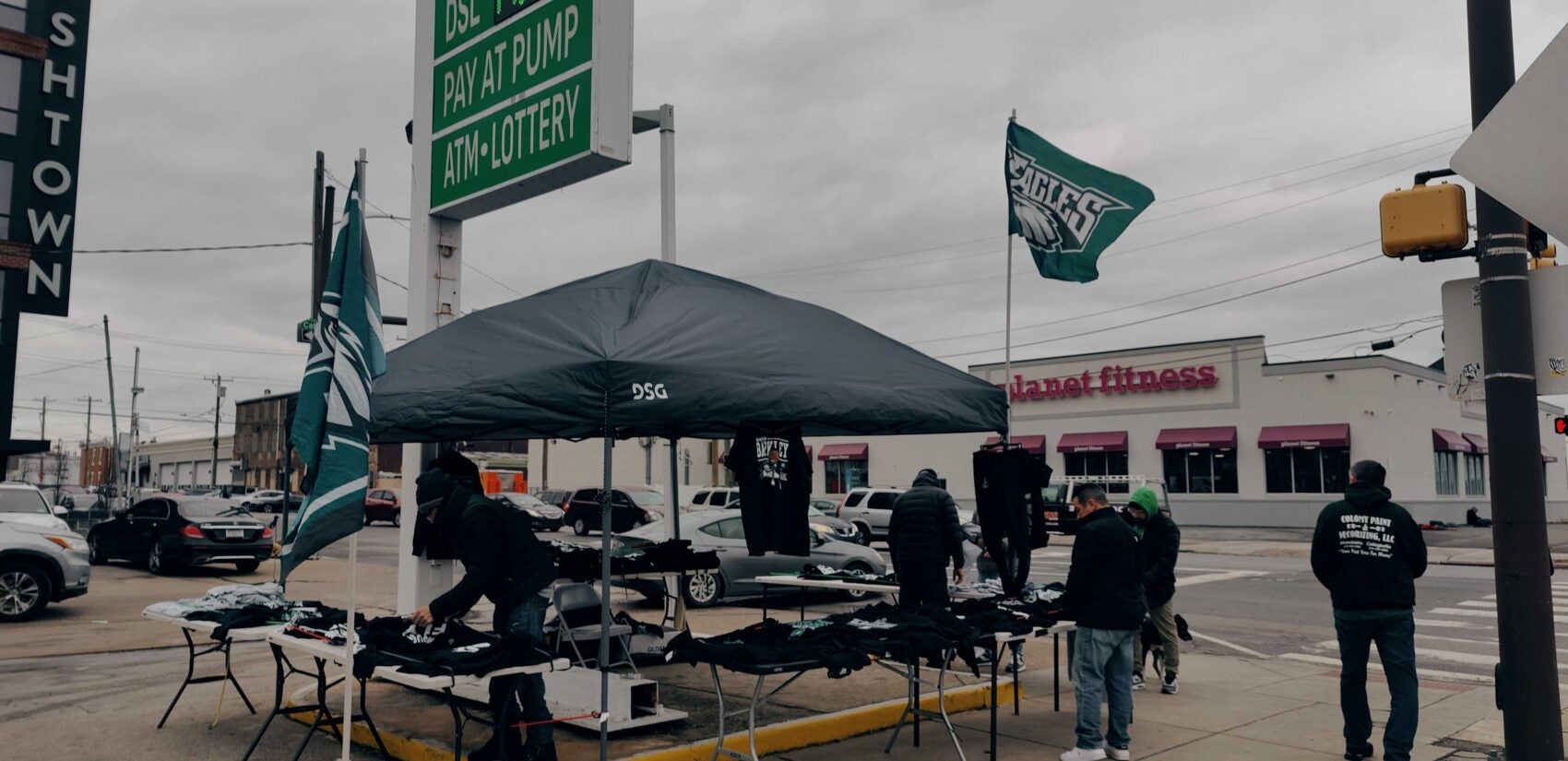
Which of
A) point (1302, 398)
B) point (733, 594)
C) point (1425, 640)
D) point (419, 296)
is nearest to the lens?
point (419, 296)

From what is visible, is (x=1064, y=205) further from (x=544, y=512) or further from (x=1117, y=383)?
(x=1117, y=383)

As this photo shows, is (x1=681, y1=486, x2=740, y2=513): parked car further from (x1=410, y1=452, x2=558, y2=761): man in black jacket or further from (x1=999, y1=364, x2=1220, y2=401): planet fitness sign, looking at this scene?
(x1=410, y1=452, x2=558, y2=761): man in black jacket

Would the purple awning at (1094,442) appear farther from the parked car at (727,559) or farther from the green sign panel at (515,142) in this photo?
the green sign panel at (515,142)

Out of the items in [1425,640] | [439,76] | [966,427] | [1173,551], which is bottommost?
[1425,640]

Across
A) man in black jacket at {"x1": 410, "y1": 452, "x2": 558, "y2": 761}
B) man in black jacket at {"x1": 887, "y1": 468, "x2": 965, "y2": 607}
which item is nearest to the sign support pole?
man in black jacket at {"x1": 410, "y1": 452, "x2": 558, "y2": 761}

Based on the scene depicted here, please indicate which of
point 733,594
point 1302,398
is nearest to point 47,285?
point 733,594

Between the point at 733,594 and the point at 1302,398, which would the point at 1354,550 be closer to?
the point at 733,594

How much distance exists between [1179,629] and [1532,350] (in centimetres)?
441

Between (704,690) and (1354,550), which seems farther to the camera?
(704,690)

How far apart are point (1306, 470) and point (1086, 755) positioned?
34975mm

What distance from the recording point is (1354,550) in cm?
679

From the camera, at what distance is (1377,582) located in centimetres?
671

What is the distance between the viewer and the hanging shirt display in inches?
282

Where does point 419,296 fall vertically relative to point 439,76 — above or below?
below
